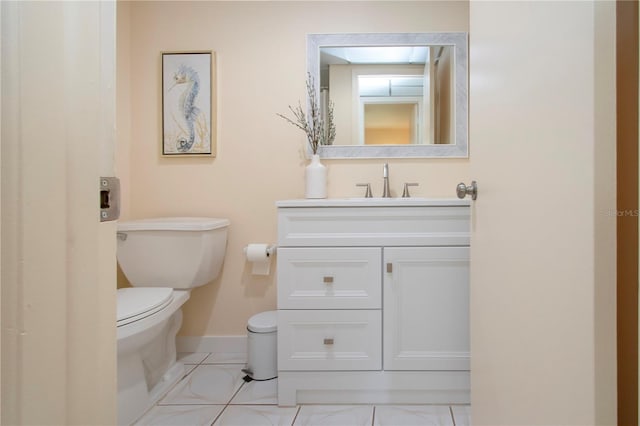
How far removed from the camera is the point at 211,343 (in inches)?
74.0

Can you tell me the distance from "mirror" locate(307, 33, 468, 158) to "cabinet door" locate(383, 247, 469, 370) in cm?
70

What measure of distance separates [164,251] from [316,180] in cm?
80

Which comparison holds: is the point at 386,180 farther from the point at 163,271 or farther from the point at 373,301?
the point at 163,271

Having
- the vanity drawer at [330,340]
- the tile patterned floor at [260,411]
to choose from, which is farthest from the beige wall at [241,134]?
the vanity drawer at [330,340]

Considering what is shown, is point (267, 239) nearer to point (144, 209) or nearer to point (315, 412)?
point (144, 209)

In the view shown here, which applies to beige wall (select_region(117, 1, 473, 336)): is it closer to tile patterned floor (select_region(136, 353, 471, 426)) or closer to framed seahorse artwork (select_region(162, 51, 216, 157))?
framed seahorse artwork (select_region(162, 51, 216, 157))

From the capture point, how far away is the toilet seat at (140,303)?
3.89ft

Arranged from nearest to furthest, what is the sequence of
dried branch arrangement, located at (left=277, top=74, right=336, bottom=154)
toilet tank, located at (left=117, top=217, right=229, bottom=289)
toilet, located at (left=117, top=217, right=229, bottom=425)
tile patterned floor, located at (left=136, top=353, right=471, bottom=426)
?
tile patterned floor, located at (left=136, top=353, right=471, bottom=426), toilet, located at (left=117, top=217, right=229, bottom=425), toilet tank, located at (left=117, top=217, right=229, bottom=289), dried branch arrangement, located at (left=277, top=74, right=336, bottom=154)

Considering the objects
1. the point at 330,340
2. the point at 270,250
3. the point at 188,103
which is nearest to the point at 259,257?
the point at 270,250

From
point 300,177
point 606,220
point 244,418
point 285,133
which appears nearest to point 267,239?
point 300,177

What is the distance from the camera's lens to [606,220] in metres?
0.47

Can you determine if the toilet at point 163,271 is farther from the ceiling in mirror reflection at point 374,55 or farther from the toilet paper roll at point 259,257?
the ceiling in mirror reflection at point 374,55

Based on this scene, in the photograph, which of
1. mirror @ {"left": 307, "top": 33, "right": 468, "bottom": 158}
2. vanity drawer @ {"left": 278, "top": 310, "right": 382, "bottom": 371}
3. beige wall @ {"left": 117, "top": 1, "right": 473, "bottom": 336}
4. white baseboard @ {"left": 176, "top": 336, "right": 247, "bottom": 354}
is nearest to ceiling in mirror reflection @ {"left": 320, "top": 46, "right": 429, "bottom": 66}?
mirror @ {"left": 307, "top": 33, "right": 468, "bottom": 158}

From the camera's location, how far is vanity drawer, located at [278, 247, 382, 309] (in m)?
1.37
